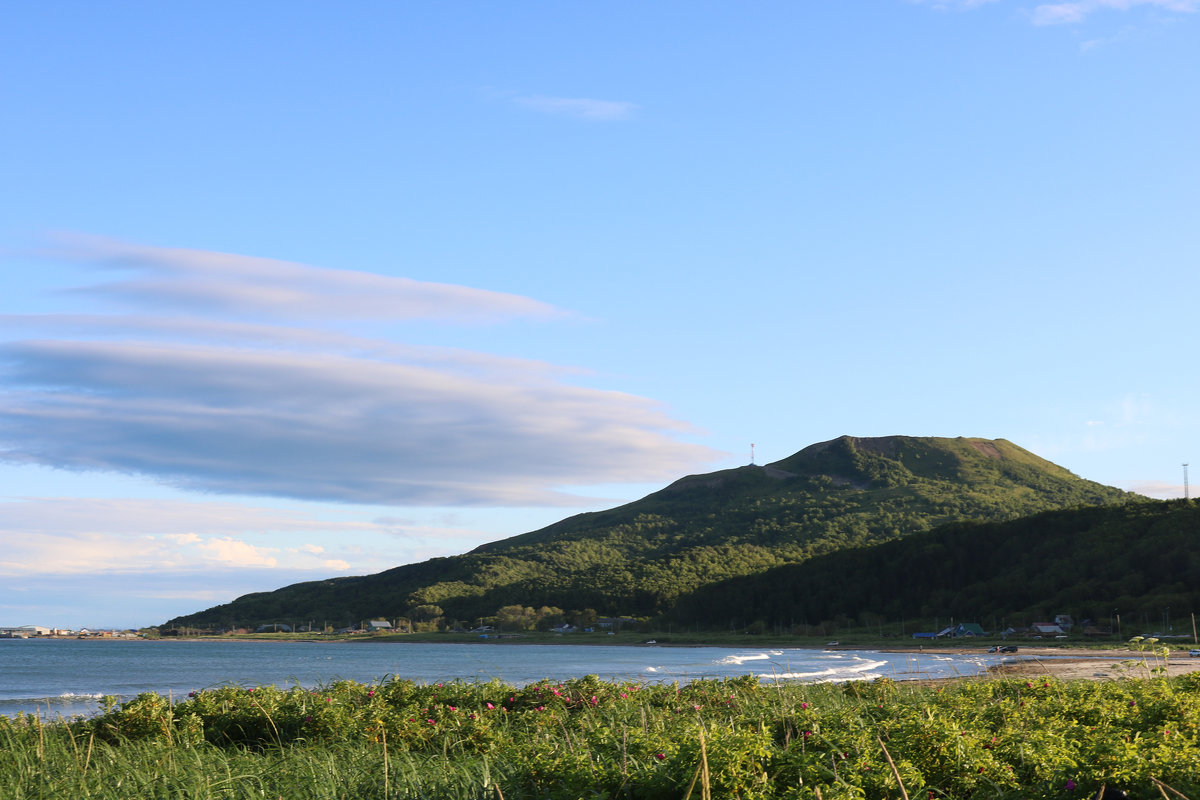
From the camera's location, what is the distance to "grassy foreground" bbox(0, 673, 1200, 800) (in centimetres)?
593

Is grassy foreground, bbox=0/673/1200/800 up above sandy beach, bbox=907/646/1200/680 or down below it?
above

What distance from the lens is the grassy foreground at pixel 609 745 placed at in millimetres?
5930

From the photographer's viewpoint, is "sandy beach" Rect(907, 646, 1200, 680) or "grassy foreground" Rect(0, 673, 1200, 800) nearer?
"grassy foreground" Rect(0, 673, 1200, 800)

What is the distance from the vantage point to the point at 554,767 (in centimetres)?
663

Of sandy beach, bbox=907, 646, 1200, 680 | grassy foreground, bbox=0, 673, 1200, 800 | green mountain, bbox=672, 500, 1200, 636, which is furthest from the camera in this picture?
green mountain, bbox=672, 500, 1200, 636

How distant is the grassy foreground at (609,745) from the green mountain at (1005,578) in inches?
3564

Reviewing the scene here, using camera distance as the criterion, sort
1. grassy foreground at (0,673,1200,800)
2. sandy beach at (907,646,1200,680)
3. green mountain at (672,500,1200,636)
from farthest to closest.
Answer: green mountain at (672,500,1200,636) → sandy beach at (907,646,1200,680) → grassy foreground at (0,673,1200,800)

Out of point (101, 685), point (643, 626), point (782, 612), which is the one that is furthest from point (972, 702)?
point (643, 626)

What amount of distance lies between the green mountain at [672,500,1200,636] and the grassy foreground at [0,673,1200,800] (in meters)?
90.5

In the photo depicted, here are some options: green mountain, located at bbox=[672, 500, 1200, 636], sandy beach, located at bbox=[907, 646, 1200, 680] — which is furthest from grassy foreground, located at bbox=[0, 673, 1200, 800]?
green mountain, located at bbox=[672, 500, 1200, 636]

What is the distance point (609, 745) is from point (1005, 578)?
408ft

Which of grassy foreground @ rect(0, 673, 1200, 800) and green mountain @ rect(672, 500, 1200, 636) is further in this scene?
green mountain @ rect(672, 500, 1200, 636)

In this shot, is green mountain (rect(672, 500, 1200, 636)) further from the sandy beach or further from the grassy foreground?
the grassy foreground

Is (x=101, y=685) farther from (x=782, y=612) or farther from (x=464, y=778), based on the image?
(x=782, y=612)
